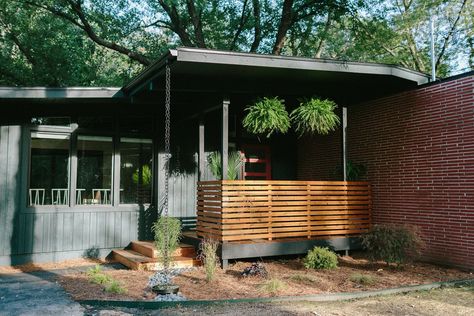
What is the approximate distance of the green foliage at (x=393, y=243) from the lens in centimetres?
649

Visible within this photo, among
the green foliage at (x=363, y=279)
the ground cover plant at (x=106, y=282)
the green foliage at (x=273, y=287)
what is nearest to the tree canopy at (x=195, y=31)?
the ground cover plant at (x=106, y=282)

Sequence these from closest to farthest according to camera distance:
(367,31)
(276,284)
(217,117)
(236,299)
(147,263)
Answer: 1. (236,299)
2. (276,284)
3. (147,263)
4. (217,117)
5. (367,31)

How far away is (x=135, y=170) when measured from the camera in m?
8.53

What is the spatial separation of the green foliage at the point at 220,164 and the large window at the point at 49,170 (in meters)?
2.83

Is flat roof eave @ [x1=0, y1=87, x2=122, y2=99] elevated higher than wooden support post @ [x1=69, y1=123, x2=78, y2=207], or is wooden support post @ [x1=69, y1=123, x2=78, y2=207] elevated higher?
flat roof eave @ [x1=0, y1=87, x2=122, y2=99]

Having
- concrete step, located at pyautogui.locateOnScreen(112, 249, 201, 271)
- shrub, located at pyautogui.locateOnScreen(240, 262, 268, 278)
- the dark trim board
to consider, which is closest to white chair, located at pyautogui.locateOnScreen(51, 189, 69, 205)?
concrete step, located at pyautogui.locateOnScreen(112, 249, 201, 271)

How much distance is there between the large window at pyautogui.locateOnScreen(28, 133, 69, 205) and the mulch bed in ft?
6.09

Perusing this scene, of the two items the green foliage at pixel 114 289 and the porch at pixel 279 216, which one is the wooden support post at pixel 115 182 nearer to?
the porch at pixel 279 216

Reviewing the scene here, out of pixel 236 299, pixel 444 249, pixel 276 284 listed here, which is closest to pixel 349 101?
pixel 444 249

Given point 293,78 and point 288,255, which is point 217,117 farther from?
point 288,255

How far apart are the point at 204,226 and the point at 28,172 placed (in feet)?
11.0

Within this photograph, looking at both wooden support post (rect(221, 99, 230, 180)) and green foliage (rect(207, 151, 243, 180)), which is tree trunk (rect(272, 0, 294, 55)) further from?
wooden support post (rect(221, 99, 230, 180))

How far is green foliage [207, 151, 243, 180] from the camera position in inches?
303

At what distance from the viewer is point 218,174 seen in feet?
27.9
